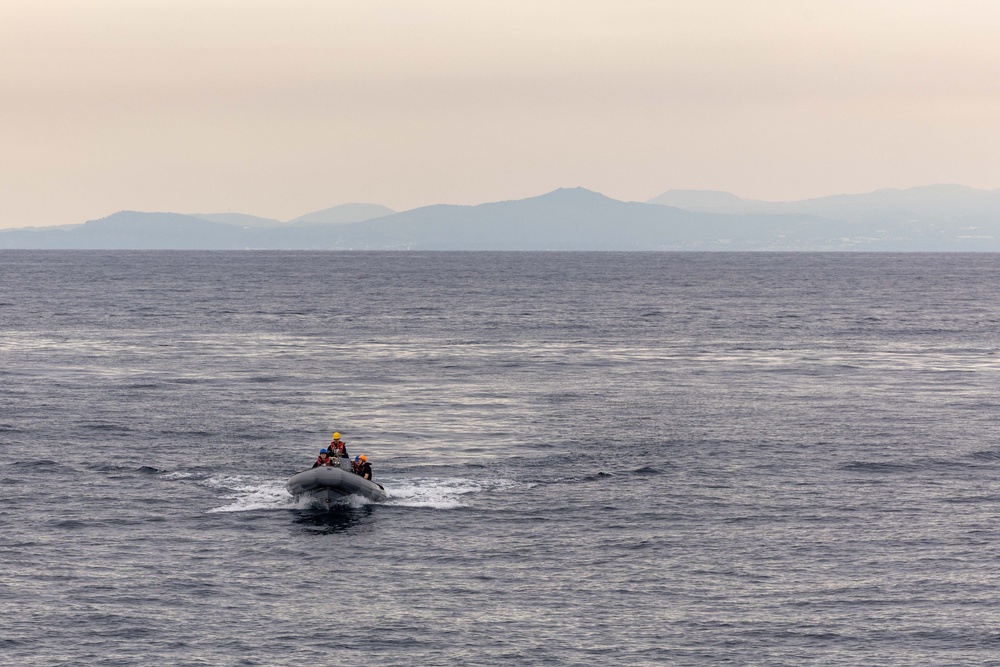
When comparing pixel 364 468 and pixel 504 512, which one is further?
pixel 364 468

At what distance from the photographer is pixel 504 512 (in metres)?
46.8

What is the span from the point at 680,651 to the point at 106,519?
22.6 meters

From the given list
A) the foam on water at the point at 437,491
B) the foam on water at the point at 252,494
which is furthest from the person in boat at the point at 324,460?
the foam on water at the point at 437,491

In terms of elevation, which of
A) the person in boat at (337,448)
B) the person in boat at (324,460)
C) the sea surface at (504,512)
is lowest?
the sea surface at (504,512)

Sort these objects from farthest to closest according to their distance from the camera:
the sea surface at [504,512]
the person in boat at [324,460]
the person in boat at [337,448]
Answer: the person in boat at [337,448]
the person in boat at [324,460]
the sea surface at [504,512]

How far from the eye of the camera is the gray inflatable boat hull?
47344mm

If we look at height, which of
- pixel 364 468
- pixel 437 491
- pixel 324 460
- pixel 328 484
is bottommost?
pixel 437 491

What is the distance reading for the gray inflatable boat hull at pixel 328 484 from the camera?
155ft

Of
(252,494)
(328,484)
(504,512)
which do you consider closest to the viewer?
(504,512)

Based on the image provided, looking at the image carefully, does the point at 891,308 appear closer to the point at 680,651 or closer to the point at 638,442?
the point at 638,442

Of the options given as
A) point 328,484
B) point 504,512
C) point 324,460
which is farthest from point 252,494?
point 504,512

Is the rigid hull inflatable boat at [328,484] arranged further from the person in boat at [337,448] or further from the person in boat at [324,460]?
the person in boat at [337,448]

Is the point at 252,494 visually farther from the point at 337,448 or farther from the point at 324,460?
the point at 337,448

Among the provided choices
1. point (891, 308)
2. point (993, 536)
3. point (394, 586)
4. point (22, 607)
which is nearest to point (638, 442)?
point (993, 536)
